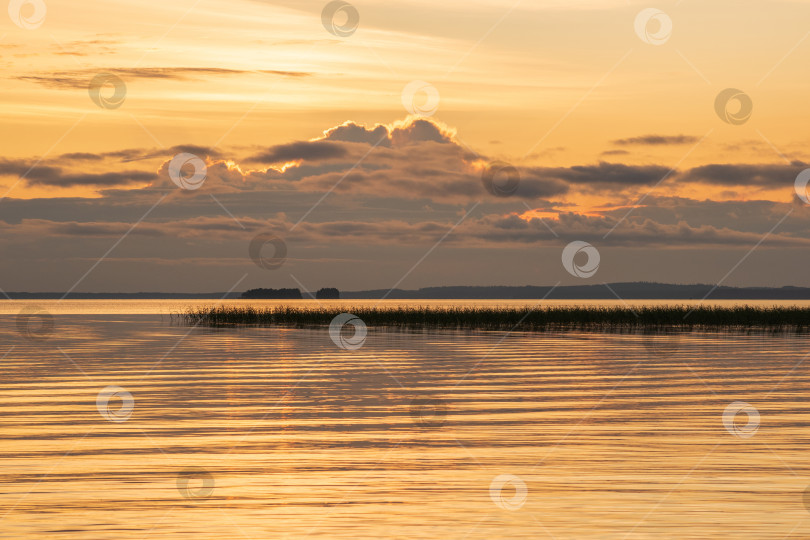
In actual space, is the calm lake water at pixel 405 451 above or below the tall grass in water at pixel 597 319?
below

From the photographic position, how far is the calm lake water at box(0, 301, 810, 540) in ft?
48.1

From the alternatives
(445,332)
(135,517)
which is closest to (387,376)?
(135,517)

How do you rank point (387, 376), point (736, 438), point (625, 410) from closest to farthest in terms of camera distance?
point (736, 438), point (625, 410), point (387, 376)

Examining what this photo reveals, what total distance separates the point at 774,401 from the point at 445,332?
47.8m

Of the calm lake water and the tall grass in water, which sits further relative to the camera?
the tall grass in water

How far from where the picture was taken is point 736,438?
22.3m

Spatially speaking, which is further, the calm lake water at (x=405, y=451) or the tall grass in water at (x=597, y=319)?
the tall grass in water at (x=597, y=319)

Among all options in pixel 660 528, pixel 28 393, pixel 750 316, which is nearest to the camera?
pixel 660 528

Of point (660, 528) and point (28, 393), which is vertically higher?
point (28, 393)

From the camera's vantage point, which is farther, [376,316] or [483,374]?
[376,316]

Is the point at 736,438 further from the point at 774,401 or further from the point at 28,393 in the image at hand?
the point at 28,393

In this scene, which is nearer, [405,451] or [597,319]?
[405,451]

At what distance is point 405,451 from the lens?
2073 centimetres

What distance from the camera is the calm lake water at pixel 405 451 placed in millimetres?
14656
